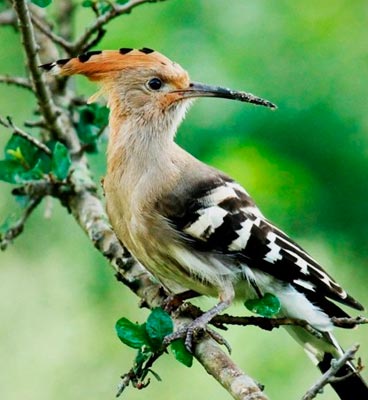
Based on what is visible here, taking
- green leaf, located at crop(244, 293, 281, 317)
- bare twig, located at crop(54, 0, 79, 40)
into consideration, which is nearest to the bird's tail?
green leaf, located at crop(244, 293, 281, 317)

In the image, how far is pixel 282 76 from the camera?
3.59 meters

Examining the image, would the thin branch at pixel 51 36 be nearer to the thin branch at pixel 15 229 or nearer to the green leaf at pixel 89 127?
the green leaf at pixel 89 127

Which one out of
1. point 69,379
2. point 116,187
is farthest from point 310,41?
point 69,379

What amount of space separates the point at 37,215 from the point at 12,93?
21.3 inches

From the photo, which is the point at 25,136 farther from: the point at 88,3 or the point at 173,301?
the point at 173,301

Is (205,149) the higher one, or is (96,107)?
(205,149)

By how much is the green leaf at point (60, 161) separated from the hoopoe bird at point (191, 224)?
11 centimetres

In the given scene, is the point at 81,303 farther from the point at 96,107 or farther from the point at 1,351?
the point at 96,107

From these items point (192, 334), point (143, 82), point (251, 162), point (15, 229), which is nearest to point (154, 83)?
point (143, 82)

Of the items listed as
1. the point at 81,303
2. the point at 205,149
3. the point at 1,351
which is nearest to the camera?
the point at 205,149

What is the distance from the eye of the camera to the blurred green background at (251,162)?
338 centimetres

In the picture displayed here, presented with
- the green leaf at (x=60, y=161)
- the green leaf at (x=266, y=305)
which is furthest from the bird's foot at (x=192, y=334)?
the green leaf at (x=60, y=161)

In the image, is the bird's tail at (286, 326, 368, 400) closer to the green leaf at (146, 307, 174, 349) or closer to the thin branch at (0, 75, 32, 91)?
the green leaf at (146, 307, 174, 349)

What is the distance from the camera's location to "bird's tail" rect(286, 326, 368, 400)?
250 centimetres
